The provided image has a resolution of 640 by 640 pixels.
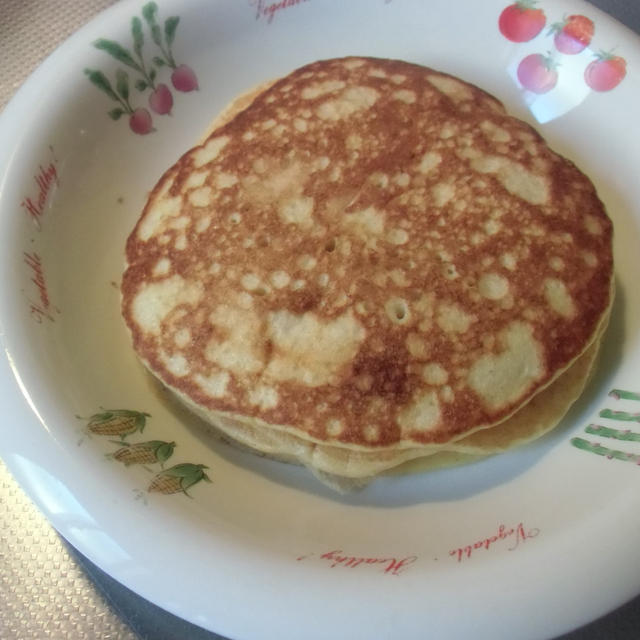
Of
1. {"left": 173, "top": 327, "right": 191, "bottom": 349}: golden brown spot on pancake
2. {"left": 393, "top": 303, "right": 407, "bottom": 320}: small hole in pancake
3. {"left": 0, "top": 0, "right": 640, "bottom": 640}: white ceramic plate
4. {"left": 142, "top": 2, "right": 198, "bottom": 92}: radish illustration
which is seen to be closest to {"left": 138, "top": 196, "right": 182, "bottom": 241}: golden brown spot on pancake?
{"left": 0, "top": 0, "right": 640, "bottom": 640}: white ceramic plate

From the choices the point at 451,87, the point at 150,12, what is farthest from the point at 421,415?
the point at 150,12

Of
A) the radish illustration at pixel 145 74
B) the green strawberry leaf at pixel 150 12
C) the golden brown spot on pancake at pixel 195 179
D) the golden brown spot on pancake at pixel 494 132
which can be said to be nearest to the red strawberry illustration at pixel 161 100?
the radish illustration at pixel 145 74

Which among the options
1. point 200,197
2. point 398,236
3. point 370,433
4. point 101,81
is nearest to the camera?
point 370,433

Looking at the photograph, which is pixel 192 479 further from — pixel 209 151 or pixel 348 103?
pixel 348 103

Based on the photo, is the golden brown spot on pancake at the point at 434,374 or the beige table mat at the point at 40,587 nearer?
the golden brown spot on pancake at the point at 434,374

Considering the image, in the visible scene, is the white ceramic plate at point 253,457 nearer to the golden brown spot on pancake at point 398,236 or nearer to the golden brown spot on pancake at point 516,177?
the golden brown spot on pancake at point 516,177
